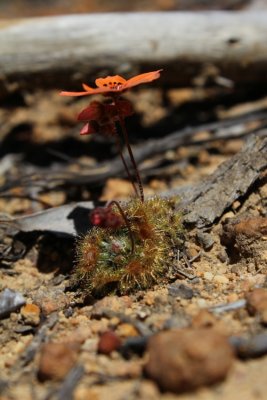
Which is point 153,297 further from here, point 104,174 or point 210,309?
point 104,174

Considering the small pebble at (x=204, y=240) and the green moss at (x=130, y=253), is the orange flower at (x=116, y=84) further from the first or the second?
the small pebble at (x=204, y=240)

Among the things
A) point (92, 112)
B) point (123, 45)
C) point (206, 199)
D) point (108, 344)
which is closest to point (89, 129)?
point (92, 112)

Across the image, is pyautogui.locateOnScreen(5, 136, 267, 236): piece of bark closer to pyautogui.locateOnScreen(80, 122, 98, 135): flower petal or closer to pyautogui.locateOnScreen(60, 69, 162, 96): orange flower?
pyautogui.locateOnScreen(80, 122, 98, 135): flower petal

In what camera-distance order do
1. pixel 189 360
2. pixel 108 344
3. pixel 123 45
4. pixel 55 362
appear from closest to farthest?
pixel 189 360 < pixel 55 362 < pixel 108 344 < pixel 123 45

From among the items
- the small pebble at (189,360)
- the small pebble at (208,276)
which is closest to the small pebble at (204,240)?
the small pebble at (208,276)

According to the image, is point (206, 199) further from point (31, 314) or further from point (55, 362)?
point (55, 362)

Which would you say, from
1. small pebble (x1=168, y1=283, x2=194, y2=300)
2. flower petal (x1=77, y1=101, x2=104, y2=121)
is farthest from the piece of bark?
flower petal (x1=77, y1=101, x2=104, y2=121)

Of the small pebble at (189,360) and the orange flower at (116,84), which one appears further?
the orange flower at (116,84)
